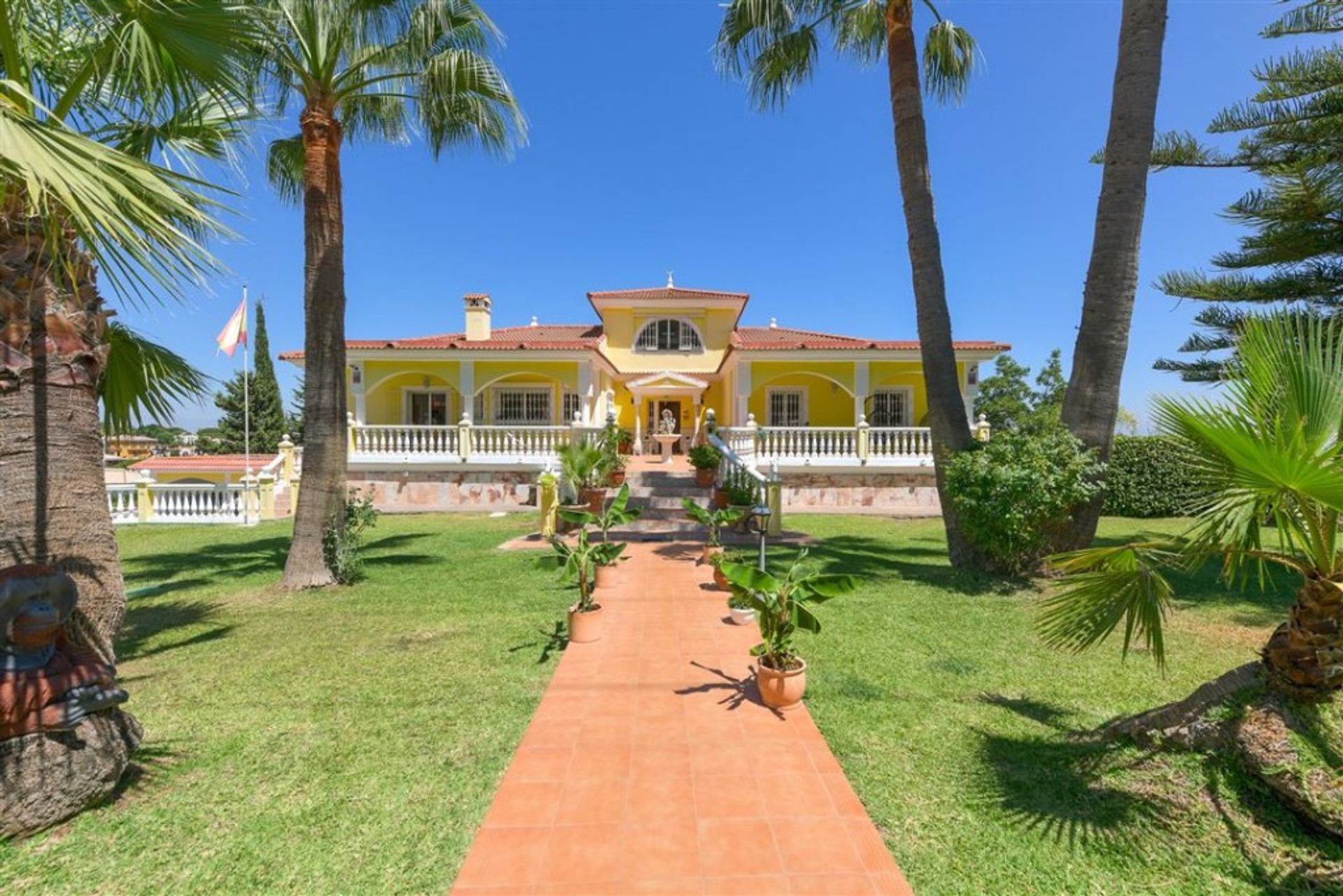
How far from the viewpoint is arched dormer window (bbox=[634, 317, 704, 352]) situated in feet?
81.2

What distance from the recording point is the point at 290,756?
3.67 m

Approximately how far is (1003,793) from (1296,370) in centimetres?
276

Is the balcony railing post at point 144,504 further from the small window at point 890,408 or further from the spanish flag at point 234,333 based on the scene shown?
the small window at point 890,408

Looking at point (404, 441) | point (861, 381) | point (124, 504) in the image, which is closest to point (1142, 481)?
point (861, 381)

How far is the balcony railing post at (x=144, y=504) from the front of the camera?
15.3 meters

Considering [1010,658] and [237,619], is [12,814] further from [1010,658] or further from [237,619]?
[1010,658]

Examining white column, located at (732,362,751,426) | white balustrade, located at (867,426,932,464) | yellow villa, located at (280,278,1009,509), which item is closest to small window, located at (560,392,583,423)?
yellow villa, located at (280,278,1009,509)

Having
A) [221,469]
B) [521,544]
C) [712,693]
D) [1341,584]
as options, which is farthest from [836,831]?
[221,469]

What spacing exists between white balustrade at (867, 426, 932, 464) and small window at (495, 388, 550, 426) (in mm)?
12129

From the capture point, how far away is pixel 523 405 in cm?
2198

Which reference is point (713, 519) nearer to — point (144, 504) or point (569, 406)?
point (569, 406)

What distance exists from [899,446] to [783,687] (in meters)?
14.4

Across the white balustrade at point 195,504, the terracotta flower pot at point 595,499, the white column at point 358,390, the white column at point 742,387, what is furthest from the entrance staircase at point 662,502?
the white balustrade at point 195,504

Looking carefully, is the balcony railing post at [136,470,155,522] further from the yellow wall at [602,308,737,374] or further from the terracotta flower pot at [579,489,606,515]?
the yellow wall at [602,308,737,374]
